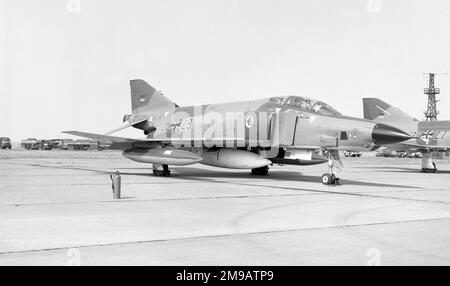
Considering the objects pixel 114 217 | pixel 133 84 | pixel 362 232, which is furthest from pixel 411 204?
pixel 133 84

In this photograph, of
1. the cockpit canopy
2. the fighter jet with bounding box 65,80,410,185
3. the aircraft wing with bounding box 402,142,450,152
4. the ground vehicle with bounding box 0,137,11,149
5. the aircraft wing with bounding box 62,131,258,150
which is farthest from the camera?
the ground vehicle with bounding box 0,137,11,149

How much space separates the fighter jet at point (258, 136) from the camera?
52.6ft

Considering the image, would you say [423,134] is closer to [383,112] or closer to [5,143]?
[383,112]

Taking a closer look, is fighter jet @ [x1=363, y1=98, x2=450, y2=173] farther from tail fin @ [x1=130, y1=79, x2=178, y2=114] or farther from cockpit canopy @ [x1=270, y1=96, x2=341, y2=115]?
tail fin @ [x1=130, y1=79, x2=178, y2=114]

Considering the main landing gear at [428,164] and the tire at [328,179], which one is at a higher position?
the tire at [328,179]

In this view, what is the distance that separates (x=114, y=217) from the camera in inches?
340

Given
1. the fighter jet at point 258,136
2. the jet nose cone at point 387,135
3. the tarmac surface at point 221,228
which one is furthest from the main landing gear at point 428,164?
the tarmac surface at point 221,228

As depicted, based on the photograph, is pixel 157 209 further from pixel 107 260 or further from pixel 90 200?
pixel 107 260

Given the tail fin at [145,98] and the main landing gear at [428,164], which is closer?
the tail fin at [145,98]

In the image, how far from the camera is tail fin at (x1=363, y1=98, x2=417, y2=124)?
3019 cm

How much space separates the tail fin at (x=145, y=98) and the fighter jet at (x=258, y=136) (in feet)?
6.05

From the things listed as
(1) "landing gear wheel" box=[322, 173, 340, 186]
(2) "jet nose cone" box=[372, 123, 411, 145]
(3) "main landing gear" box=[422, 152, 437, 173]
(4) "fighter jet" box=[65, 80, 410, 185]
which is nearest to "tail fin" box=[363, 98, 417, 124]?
(3) "main landing gear" box=[422, 152, 437, 173]

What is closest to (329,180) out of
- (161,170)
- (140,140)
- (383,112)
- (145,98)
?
(161,170)

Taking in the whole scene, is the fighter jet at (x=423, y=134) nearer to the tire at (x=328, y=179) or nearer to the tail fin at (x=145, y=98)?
the tire at (x=328, y=179)
